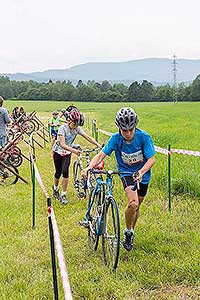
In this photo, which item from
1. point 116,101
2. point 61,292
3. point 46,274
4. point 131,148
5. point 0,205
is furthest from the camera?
point 116,101

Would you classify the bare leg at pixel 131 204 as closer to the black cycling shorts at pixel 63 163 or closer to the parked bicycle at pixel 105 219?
the parked bicycle at pixel 105 219

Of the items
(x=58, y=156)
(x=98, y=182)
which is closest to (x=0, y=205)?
(x=58, y=156)

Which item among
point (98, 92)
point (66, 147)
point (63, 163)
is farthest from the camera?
point (98, 92)

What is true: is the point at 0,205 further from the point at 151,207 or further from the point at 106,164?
the point at 106,164

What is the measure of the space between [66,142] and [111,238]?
3.40 meters

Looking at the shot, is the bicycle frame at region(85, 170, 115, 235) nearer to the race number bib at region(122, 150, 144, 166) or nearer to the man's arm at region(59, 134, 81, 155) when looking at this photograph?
the race number bib at region(122, 150, 144, 166)

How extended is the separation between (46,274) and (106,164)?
7.12 metres

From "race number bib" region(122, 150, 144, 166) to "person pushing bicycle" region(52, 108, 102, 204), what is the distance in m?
1.90

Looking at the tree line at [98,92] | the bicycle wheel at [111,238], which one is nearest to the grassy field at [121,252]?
the bicycle wheel at [111,238]

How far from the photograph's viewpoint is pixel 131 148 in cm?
593

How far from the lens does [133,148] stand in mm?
5930

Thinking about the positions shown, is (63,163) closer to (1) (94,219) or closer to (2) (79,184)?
(2) (79,184)

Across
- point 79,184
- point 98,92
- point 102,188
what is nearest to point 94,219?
point 102,188

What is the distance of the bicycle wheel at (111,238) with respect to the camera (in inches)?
215
